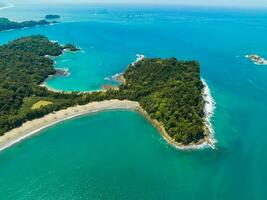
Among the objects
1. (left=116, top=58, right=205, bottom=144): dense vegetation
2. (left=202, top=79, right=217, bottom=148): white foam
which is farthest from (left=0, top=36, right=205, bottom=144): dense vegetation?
(left=202, top=79, right=217, bottom=148): white foam

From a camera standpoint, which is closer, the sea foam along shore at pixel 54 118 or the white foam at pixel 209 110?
the white foam at pixel 209 110

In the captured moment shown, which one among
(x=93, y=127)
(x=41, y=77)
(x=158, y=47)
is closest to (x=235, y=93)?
(x=93, y=127)

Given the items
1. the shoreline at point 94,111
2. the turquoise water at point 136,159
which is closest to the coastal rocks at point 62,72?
the turquoise water at point 136,159

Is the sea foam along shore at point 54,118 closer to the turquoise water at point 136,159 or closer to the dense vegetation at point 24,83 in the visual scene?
the dense vegetation at point 24,83

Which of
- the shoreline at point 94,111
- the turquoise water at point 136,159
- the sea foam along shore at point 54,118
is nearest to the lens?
the turquoise water at point 136,159

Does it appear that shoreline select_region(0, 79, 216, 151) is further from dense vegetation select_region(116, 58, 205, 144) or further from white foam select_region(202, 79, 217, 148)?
dense vegetation select_region(116, 58, 205, 144)

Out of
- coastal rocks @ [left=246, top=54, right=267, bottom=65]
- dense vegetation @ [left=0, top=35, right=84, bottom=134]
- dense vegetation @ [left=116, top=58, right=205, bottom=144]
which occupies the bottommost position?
coastal rocks @ [left=246, top=54, right=267, bottom=65]

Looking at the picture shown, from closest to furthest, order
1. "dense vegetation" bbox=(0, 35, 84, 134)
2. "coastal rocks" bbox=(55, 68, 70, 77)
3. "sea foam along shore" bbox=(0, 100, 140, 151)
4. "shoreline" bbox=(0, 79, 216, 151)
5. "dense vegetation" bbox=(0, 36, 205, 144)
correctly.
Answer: "shoreline" bbox=(0, 79, 216, 151)
"sea foam along shore" bbox=(0, 100, 140, 151)
"dense vegetation" bbox=(0, 36, 205, 144)
"dense vegetation" bbox=(0, 35, 84, 134)
"coastal rocks" bbox=(55, 68, 70, 77)
